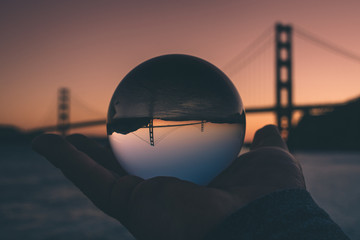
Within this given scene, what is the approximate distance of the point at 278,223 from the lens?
3.28ft

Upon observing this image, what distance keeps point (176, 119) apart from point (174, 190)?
0.87ft

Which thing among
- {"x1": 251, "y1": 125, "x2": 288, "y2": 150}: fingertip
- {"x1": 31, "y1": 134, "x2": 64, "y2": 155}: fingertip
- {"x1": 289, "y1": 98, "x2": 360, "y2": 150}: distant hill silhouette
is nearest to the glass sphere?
{"x1": 31, "y1": 134, "x2": 64, "y2": 155}: fingertip

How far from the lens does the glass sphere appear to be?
121cm

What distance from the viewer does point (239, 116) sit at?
1.43 meters

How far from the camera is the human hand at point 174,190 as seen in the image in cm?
107

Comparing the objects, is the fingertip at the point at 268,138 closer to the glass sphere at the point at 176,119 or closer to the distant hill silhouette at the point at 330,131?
the glass sphere at the point at 176,119

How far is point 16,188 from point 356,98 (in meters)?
18.7

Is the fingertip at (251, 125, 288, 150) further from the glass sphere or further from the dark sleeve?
the dark sleeve

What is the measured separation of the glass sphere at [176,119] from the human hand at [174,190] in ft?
0.32

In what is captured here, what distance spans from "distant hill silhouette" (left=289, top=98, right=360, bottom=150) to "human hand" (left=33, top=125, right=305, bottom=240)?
65.9 feet

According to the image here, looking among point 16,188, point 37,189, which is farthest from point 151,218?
point 16,188

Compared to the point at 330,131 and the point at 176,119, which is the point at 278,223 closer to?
the point at 176,119

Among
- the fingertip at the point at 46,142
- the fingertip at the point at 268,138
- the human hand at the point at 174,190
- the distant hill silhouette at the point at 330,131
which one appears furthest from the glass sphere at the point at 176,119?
the distant hill silhouette at the point at 330,131

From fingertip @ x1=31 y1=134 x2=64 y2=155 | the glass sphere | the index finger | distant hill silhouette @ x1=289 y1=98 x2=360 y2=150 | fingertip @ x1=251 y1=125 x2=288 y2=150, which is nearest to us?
the glass sphere
